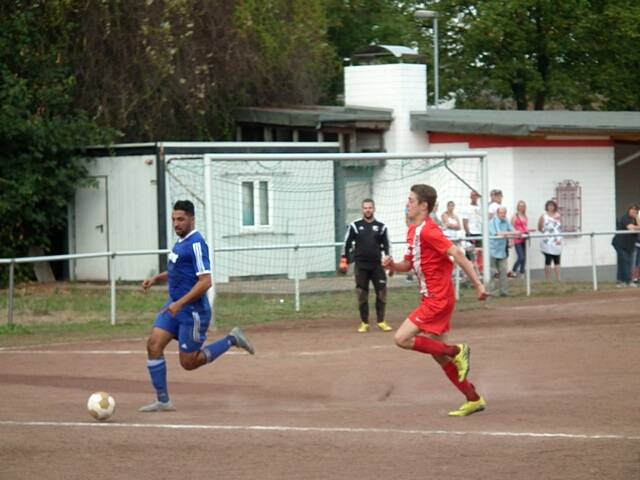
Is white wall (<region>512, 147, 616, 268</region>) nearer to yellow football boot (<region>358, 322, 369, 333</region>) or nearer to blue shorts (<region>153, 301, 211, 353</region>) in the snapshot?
yellow football boot (<region>358, 322, 369, 333</region>)

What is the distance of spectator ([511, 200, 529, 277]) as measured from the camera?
25.3 meters

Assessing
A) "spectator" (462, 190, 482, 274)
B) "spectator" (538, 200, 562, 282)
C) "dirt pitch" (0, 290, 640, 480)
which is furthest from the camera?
"spectator" (538, 200, 562, 282)

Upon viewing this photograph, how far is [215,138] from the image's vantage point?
32.9 m

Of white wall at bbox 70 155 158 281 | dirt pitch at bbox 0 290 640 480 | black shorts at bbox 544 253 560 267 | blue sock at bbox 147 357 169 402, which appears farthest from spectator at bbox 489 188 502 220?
blue sock at bbox 147 357 169 402

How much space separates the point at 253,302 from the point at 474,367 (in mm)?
8752

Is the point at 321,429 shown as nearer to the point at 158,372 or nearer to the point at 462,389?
the point at 462,389

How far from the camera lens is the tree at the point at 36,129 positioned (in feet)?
93.0

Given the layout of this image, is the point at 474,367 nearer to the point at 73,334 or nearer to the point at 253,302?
the point at 73,334

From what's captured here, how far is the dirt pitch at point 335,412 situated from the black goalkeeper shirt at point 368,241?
120 centimetres

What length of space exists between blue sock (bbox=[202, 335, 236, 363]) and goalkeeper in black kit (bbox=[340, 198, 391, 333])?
677cm

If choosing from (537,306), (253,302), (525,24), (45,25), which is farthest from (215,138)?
(525,24)

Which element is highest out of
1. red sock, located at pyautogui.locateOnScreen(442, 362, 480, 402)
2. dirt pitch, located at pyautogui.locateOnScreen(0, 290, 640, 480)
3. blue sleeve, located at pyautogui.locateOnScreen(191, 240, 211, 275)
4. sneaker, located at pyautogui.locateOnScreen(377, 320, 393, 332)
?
blue sleeve, located at pyautogui.locateOnScreen(191, 240, 211, 275)

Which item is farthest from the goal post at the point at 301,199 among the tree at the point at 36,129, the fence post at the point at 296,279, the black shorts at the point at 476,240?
the tree at the point at 36,129

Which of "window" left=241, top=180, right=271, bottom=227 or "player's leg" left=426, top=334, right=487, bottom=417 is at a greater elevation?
"window" left=241, top=180, right=271, bottom=227
